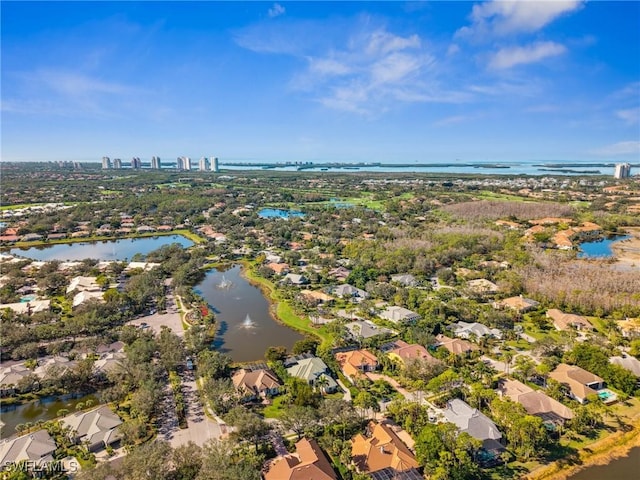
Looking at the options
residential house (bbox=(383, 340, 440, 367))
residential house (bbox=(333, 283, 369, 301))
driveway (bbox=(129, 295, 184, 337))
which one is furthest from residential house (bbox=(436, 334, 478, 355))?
driveway (bbox=(129, 295, 184, 337))

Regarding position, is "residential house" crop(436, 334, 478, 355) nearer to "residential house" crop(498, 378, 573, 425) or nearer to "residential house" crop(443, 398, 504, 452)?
"residential house" crop(498, 378, 573, 425)

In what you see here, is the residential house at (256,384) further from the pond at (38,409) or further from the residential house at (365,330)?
the pond at (38,409)

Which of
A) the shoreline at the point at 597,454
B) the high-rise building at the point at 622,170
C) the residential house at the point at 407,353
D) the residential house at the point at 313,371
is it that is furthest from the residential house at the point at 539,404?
the high-rise building at the point at 622,170

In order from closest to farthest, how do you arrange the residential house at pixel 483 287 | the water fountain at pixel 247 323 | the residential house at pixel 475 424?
the residential house at pixel 475 424 < the water fountain at pixel 247 323 < the residential house at pixel 483 287

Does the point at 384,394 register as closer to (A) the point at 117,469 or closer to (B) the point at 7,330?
(A) the point at 117,469

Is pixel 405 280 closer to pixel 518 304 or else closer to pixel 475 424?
pixel 518 304

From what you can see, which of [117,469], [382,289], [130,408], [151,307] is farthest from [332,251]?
[117,469]
